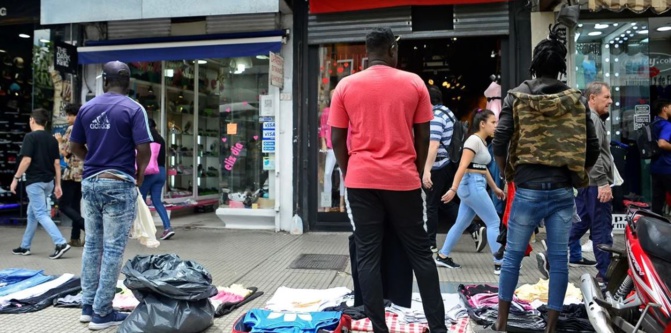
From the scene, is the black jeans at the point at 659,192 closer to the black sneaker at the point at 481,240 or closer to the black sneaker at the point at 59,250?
the black sneaker at the point at 481,240

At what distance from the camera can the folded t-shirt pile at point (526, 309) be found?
3688mm

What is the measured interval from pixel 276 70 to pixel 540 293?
16.7 ft

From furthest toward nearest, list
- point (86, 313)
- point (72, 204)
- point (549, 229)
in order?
point (72, 204), point (86, 313), point (549, 229)

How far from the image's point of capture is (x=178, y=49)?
8570 mm

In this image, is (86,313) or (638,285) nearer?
(638,285)

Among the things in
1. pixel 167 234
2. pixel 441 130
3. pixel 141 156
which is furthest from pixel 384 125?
pixel 167 234

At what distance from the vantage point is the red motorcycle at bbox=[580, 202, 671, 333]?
A: 2811mm

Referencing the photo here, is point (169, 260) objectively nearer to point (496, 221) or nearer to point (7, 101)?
point (496, 221)

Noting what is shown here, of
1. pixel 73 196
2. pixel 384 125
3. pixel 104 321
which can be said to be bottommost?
pixel 104 321

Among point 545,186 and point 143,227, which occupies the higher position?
point 545,186

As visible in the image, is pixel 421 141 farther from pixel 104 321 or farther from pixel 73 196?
pixel 73 196

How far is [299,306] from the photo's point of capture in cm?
437

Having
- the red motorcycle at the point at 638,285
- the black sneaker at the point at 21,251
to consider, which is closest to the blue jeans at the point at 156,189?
the black sneaker at the point at 21,251

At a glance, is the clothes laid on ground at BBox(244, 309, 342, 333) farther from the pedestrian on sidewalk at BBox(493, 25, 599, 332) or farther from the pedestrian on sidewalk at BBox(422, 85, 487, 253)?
the pedestrian on sidewalk at BBox(422, 85, 487, 253)
